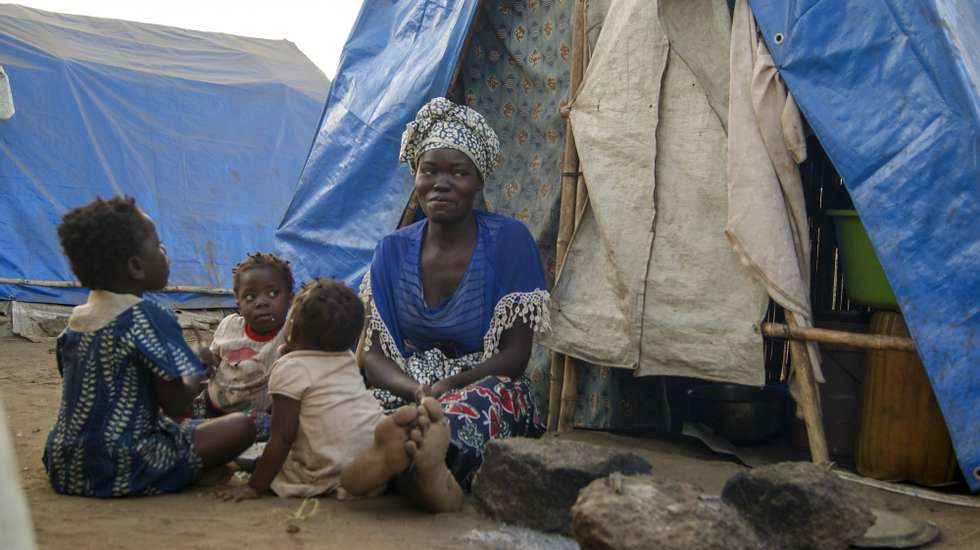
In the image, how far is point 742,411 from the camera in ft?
13.1

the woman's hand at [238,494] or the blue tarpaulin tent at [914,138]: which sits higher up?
the blue tarpaulin tent at [914,138]

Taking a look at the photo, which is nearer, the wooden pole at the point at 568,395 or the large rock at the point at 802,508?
the large rock at the point at 802,508

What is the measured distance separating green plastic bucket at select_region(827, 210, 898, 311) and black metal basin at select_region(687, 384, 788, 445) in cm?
66

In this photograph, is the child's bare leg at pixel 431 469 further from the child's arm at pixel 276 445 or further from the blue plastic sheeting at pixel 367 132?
the blue plastic sheeting at pixel 367 132

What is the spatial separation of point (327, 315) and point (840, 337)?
1877mm

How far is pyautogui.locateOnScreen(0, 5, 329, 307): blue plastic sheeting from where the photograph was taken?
8.39m

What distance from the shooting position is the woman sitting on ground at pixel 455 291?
10.9 ft

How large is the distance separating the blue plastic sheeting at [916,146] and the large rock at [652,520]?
119cm

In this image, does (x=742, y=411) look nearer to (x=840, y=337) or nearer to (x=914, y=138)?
(x=840, y=337)

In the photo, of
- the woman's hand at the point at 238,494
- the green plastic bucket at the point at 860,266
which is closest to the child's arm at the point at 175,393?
the woman's hand at the point at 238,494

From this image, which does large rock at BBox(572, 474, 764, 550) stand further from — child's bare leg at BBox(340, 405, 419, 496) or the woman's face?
the woman's face

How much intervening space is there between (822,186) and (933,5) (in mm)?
1490

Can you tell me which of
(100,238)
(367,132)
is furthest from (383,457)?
(367,132)

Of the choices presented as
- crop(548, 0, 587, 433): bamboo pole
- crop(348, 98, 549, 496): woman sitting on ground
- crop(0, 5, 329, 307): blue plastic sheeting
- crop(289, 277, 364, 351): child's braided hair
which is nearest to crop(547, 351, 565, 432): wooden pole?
crop(548, 0, 587, 433): bamboo pole
